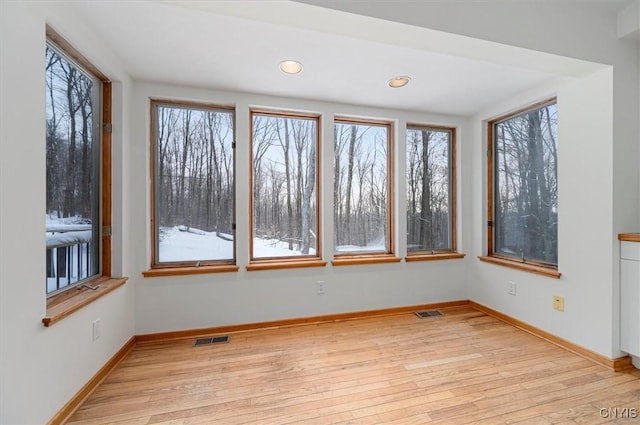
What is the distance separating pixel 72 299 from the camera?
168cm

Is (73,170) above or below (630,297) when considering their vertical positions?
above

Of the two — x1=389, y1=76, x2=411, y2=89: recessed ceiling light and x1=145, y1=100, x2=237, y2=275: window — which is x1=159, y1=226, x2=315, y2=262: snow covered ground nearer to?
x1=145, y1=100, x2=237, y2=275: window

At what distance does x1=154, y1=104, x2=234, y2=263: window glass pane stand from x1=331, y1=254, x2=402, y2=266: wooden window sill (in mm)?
1122

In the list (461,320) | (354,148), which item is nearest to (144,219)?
(354,148)

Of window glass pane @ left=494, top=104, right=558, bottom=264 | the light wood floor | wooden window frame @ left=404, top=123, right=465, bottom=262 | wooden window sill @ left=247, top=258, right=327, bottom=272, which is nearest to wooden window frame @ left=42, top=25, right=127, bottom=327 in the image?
the light wood floor

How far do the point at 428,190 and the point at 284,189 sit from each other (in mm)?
1773

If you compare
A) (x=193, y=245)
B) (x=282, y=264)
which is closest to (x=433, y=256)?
(x=282, y=264)

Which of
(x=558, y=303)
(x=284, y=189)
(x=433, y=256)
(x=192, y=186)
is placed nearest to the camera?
(x=558, y=303)

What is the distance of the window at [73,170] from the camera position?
5.36 feet

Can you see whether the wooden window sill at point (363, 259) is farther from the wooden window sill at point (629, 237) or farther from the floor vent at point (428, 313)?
the wooden window sill at point (629, 237)

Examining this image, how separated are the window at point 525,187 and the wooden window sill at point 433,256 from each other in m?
0.38

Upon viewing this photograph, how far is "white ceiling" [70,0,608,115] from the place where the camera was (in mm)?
1541

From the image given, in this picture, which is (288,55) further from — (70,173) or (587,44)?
(587,44)

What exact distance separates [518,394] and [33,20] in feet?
11.2
